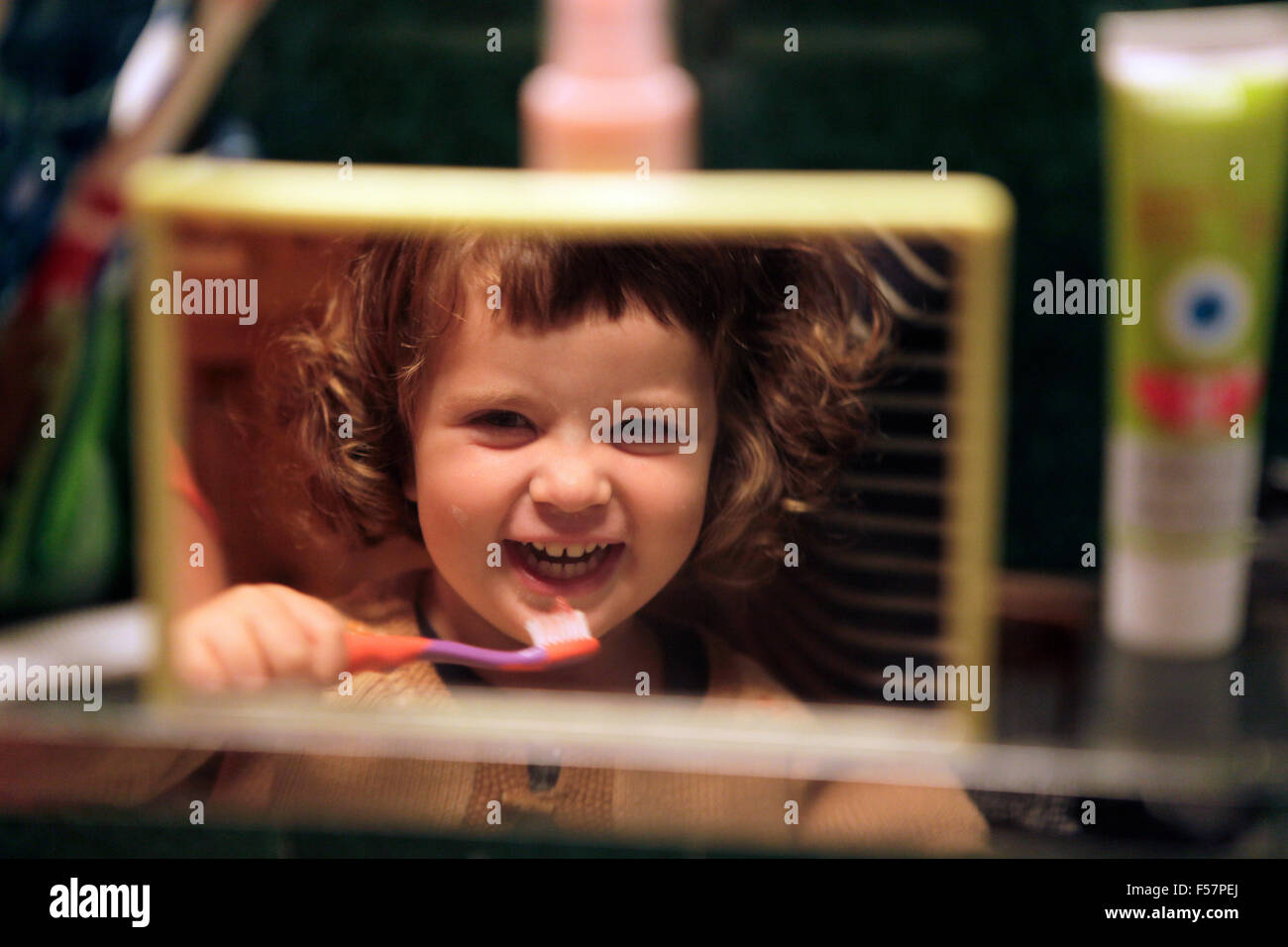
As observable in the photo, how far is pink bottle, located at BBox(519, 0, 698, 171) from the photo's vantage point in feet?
1.18

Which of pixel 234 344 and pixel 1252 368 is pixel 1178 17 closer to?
pixel 1252 368

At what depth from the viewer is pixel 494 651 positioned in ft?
1.12

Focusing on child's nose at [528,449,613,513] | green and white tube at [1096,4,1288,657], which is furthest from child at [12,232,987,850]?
green and white tube at [1096,4,1288,657]

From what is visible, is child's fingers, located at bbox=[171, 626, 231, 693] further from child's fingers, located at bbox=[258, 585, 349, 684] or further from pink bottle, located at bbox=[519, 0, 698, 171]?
pink bottle, located at bbox=[519, 0, 698, 171]

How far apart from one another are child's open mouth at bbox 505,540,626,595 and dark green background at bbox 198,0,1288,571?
126 millimetres

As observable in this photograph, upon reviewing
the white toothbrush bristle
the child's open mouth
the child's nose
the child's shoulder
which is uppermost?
the child's nose

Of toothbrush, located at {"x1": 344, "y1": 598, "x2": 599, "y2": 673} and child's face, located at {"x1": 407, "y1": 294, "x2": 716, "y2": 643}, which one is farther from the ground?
child's face, located at {"x1": 407, "y1": 294, "x2": 716, "y2": 643}

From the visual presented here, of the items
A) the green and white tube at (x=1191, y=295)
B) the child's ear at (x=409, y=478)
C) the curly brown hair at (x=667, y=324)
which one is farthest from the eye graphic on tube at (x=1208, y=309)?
the child's ear at (x=409, y=478)

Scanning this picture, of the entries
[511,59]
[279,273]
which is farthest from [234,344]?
[511,59]

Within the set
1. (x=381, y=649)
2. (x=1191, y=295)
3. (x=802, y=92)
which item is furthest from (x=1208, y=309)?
(x=381, y=649)

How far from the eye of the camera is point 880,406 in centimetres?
33

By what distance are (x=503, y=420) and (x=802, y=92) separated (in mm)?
154

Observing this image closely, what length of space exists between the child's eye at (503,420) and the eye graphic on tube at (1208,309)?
19 centimetres

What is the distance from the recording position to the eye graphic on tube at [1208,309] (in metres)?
0.38
